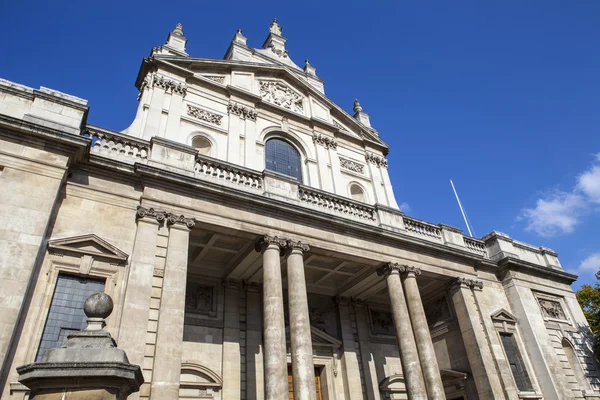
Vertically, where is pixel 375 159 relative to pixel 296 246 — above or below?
above

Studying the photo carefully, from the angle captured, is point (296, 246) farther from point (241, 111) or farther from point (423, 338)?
point (241, 111)

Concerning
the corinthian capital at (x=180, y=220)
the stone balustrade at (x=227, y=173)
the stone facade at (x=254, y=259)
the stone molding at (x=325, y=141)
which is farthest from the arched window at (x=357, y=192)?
the corinthian capital at (x=180, y=220)

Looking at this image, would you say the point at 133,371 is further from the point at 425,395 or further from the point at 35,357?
the point at 425,395

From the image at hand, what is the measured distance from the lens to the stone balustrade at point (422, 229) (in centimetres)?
1588

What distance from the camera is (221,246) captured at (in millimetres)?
13164

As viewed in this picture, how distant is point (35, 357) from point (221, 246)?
5.85m

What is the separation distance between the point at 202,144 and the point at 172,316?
8.65 meters

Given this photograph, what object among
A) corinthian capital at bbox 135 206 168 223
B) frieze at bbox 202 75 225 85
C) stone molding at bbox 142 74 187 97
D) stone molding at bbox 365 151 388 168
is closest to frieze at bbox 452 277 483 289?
stone molding at bbox 365 151 388 168

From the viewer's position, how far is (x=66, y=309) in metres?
9.20

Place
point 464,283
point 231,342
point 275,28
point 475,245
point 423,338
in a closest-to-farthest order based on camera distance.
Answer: point 423,338, point 231,342, point 464,283, point 475,245, point 275,28

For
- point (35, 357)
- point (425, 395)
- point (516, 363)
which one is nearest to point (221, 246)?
point (35, 357)

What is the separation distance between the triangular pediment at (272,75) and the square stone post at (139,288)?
876cm

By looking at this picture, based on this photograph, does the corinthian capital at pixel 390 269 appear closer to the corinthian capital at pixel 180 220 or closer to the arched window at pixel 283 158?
the arched window at pixel 283 158

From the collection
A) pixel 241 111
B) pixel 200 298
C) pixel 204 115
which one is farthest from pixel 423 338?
pixel 204 115
